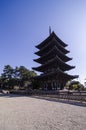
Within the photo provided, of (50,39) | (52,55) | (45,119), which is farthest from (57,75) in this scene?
(45,119)

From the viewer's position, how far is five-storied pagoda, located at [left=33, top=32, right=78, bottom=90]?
32.5 meters

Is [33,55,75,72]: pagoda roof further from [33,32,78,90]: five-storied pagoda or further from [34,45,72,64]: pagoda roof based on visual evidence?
[34,45,72,64]: pagoda roof

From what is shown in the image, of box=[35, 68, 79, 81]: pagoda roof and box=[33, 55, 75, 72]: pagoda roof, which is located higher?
box=[33, 55, 75, 72]: pagoda roof

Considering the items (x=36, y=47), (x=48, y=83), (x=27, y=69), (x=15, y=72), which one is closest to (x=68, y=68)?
(x=48, y=83)

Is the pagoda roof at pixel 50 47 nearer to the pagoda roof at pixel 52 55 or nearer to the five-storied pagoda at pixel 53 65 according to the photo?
the five-storied pagoda at pixel 53 65

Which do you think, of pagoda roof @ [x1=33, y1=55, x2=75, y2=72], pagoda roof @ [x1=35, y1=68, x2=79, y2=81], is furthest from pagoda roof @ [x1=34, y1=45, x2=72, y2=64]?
pagoda roof @ [x1=35, y1=68, x2=79, y2=81]

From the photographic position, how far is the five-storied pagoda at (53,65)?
32.5 metres

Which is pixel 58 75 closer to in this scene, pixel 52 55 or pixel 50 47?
pixel 52 55

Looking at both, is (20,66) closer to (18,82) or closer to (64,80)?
(18,82)

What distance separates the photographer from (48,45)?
36.3 metres

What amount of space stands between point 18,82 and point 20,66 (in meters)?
5.95

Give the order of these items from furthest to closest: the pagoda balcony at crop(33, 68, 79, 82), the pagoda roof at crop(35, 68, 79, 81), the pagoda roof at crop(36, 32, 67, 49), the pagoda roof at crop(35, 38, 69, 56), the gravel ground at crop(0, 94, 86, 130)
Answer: the pagoda roof at crop(36, 32, 67, 49) < the pagoda roof at crop(35, 38, 69, 56) < the pagoda balcony at crop(33, 68, 79, 82) < the pagoda roof at crop(35, 68, 79, 81) < the gravel ground at crop(0, 94, 86, 130)

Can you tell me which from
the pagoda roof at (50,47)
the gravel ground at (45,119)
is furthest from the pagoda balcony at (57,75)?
the gravel ground at (45,119)

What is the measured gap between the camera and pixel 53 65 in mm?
34062
